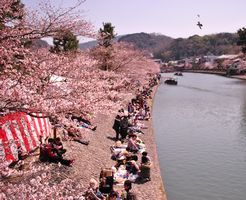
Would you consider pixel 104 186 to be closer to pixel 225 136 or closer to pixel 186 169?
pixel 186 169

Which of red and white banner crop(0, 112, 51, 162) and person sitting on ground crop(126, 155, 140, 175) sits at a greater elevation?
red and white banner crop(0, 112, 51, 162)

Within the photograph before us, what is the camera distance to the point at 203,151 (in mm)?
20391

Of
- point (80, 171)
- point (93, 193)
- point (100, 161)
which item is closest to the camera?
point (93, 193)

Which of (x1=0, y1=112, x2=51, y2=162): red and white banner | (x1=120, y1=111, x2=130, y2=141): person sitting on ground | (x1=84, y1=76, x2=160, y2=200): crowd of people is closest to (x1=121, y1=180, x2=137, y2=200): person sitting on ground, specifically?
(x1=84, y1=76, x2=160, y2=200): crowd of people

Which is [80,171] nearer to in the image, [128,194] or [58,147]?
[58,147]

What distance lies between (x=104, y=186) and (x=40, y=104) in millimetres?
5419

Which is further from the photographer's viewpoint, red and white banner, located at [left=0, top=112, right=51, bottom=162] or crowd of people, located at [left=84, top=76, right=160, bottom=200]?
red and white banner, located at [left=0, top=112, right=51, bottom=162]

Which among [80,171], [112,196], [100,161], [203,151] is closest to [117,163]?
[100,161]

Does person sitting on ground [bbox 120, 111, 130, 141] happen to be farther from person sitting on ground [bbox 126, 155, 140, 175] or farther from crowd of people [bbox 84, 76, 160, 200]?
person sitting on ground [bbox 126, 155, 140, 175]

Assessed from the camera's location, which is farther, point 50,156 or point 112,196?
point 50,156


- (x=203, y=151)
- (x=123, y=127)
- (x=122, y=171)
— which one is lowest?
(x=203, y=151)

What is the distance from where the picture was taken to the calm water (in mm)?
14689

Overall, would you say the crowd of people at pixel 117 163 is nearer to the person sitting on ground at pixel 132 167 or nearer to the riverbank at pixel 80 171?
the person sitting on ground at pixel 132 167

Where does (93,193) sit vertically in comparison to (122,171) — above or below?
above
